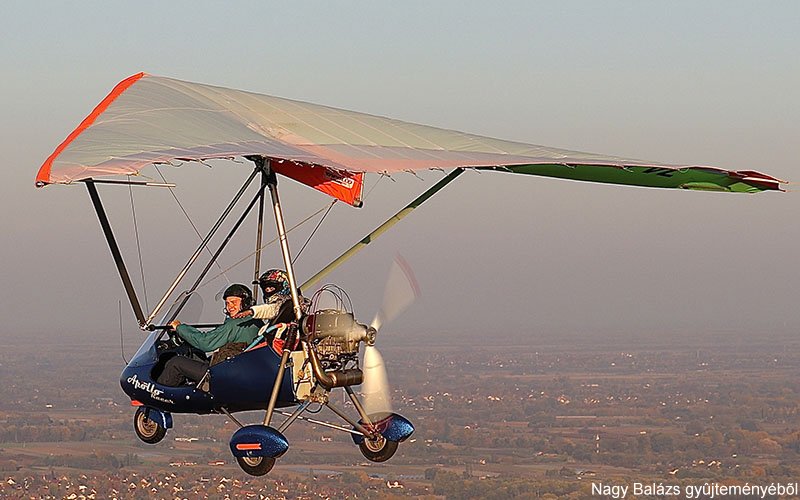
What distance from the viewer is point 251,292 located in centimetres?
1806

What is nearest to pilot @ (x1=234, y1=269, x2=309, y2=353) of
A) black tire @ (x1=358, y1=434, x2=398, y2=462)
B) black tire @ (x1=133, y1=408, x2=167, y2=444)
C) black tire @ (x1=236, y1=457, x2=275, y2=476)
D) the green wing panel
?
black tire @ (x1=236, y1=457, x2=275, y2=476)

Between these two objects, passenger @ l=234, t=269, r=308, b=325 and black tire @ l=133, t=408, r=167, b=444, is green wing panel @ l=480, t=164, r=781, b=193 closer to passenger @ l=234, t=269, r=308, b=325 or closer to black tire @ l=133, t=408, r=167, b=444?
passenger @ l=234, t=269, r=308, b=325

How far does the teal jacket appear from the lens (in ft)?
57.7

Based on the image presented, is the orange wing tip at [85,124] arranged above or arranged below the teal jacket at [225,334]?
above

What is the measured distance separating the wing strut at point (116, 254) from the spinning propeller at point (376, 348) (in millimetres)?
2708

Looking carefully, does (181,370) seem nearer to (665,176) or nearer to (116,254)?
(116,254)

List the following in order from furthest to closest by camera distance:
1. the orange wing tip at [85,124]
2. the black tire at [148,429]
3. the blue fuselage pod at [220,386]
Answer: the black tire at [148,429] < the blue fuselage pod at [220,386] < the orange wing tip at [85,124]

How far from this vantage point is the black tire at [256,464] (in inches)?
691

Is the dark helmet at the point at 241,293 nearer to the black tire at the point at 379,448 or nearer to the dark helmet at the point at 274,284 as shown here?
the dark helmet at the point at 274,284

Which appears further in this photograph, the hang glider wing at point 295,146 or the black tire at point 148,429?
the black tire at point 148,429

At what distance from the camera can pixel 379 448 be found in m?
18.8

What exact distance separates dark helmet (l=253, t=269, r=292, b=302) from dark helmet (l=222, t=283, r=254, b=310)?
21cm

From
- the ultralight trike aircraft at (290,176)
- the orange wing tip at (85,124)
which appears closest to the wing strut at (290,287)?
the ultralight trike aircraft at (290,176)

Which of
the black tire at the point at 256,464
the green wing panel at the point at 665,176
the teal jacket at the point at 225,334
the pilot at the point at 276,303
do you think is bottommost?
the black tire at the point at 256,464
